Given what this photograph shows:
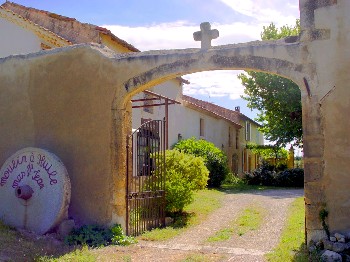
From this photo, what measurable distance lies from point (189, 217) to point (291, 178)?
1327cm

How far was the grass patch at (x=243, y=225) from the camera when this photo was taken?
355 inches

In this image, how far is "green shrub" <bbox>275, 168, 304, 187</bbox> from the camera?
74.8 feet

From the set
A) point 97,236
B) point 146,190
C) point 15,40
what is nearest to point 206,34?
point 146,190

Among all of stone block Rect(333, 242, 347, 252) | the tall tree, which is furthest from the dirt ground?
the tall tree

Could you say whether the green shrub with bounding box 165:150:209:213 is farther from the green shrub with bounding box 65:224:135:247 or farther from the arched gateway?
the green shrub with bounding box 65:224:135:247

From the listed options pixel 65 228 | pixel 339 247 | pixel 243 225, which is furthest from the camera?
pixel 243 225

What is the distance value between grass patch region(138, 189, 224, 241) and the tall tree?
889 centimetres

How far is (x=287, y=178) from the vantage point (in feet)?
75.6

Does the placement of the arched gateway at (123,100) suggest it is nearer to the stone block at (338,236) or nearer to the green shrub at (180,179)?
the stone block at (338,236)

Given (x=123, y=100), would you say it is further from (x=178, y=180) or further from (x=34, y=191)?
(x=178, y=180)

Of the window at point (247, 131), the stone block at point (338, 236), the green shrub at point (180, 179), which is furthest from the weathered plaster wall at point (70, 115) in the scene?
the window at point (247, 131)

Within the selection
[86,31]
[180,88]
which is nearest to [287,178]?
[180,88]

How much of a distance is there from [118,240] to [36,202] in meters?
1.71

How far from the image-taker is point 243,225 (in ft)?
33.6
